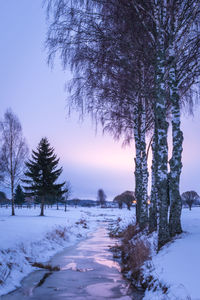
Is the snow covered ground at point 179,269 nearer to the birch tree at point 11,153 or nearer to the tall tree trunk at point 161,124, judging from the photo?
the tall tree trunk at point 161,124

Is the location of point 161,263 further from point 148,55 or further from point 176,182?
point 148,55

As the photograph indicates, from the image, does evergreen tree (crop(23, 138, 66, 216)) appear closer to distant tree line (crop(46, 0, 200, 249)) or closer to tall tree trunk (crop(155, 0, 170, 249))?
distant tree line (crop(46, 0, 200, 249))

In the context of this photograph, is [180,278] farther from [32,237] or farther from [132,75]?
[132,75]

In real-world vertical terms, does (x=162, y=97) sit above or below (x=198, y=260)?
above

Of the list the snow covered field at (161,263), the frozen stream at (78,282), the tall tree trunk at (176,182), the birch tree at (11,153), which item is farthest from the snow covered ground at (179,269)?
the birch tree at (11,153)

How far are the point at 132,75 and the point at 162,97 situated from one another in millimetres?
3595

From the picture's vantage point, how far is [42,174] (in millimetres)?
31594

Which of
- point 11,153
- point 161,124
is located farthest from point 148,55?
point 11,153

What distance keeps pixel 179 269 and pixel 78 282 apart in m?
2.75

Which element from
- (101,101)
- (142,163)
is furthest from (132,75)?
A: (142,163)

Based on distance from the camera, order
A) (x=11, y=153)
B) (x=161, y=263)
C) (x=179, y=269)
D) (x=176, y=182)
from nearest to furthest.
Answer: (x=179, y=269), (x=161, y=263), (x=176, y=182), (x=11, y=153)

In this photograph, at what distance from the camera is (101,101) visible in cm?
1175

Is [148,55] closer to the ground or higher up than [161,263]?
higher up

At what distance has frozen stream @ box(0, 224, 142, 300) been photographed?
534 centimetres
